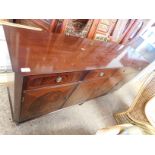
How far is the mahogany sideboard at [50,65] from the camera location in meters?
0.75

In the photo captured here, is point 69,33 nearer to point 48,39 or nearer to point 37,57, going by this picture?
point 48,39

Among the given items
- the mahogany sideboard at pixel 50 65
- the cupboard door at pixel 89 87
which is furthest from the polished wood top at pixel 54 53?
the cupboard door at pixel 89 87

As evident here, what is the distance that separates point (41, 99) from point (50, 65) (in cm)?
27

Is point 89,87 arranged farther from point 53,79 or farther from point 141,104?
point 141,104

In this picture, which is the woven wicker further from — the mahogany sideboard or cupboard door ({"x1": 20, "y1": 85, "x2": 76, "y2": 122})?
cupboard door ({"x1": 20, "y1": 85, "x2": 76, "y2": 122})

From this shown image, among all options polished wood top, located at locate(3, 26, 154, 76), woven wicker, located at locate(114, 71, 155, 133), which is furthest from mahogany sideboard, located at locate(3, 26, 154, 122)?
woven wicker, located at locate(114, 71, 155, 133)

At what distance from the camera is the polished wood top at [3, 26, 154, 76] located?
75cm

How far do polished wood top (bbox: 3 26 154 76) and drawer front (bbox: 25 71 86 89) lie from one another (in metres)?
0.04

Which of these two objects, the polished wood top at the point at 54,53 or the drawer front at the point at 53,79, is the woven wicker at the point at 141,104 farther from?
the drawer front at the point at 53,79

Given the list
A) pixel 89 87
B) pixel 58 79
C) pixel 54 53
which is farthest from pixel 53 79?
pixel 89 87

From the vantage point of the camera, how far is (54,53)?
869 millimetres
